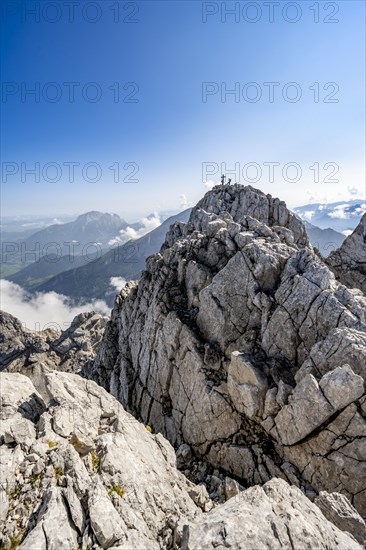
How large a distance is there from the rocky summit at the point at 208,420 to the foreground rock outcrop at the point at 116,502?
0.26ft

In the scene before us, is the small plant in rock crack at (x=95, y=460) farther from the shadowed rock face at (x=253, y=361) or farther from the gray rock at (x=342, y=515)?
the shadowed rock face at (x=253, y=361)

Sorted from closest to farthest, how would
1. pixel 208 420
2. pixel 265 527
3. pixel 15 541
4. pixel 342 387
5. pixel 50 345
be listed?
pixel 15 541 → pixel 265 527 → pixel 342 387 → pixel 208 420 → pixel 50 345

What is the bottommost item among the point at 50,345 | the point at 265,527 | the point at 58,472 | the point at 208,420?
the point at 50,345

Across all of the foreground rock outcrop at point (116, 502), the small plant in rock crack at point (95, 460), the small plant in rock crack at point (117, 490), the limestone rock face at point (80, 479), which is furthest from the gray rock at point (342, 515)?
the small plant in rock crack at point (95, 460)

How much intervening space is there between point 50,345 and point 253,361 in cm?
10556

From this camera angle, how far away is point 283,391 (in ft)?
87.6

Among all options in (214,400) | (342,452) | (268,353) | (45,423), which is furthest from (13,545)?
(268,353)

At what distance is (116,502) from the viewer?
15148 mm

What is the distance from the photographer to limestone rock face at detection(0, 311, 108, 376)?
100750 millimetres

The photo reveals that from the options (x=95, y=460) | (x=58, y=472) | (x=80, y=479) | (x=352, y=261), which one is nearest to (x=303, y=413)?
(x=95, y=460)

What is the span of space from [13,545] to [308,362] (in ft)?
81.5

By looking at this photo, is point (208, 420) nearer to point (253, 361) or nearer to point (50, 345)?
point (253, 361)

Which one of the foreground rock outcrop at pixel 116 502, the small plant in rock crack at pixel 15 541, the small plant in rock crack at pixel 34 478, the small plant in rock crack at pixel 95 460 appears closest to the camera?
the small plant in rock crack at pixel 15 541

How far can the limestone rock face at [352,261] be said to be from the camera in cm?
5859
